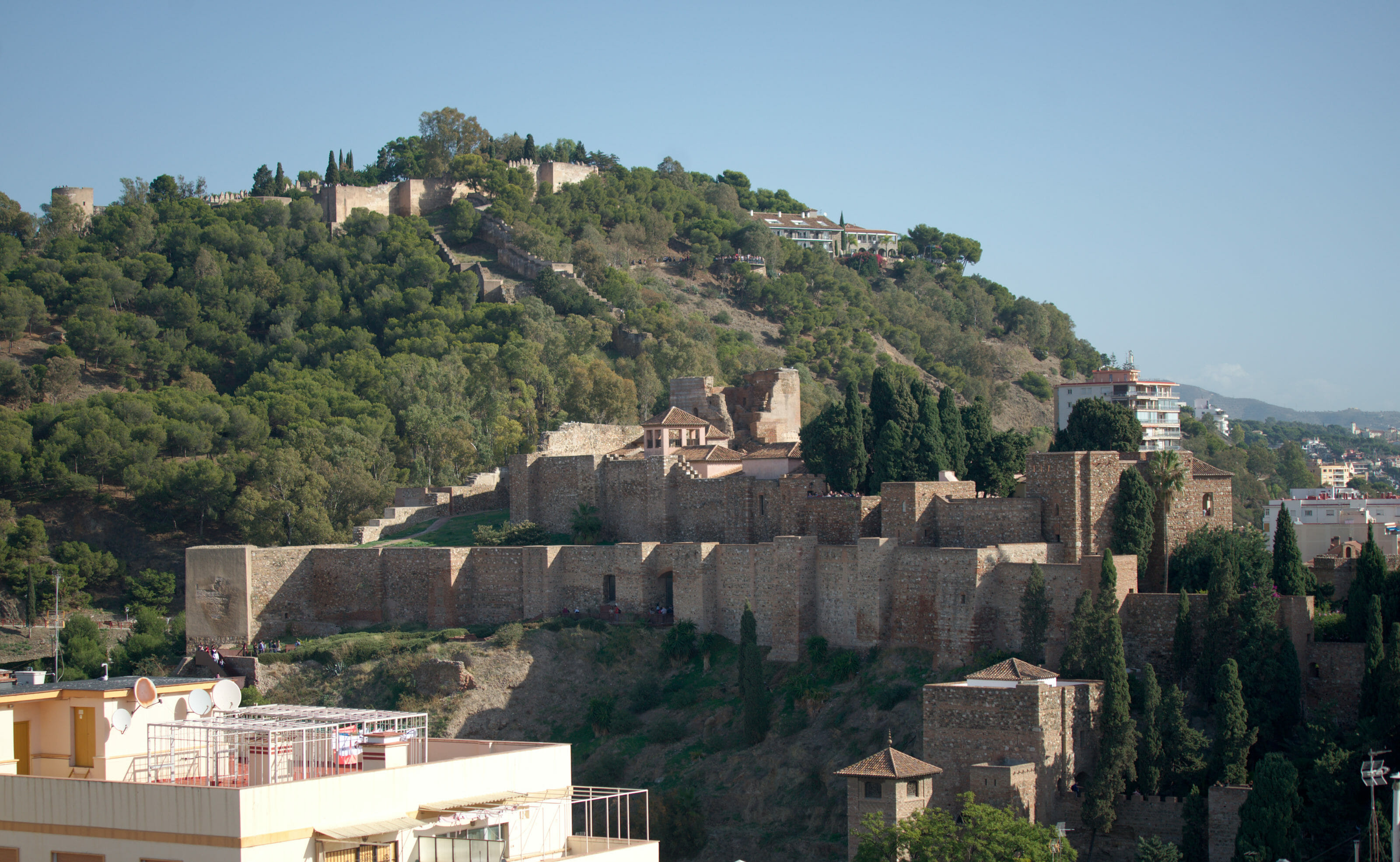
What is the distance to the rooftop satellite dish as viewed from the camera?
61.8 ft

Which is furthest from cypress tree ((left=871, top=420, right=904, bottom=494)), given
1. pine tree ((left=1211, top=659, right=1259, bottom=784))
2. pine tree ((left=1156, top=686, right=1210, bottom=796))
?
pine tree ((left=1211, top=659, right=1259, bottom=784))

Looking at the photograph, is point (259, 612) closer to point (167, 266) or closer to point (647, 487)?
point (647, 487)

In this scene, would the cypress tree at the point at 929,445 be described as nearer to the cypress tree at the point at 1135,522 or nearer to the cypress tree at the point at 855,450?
the cypress tree at the point at 855,450

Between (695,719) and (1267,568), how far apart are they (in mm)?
13644

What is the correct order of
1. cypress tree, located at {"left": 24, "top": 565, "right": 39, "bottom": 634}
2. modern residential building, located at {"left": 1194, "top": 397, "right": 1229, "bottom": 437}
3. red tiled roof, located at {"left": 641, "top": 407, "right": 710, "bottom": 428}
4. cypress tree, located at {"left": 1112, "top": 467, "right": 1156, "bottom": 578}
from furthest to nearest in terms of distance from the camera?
modern residential building, located at {"left": 1194, "top": 397, "right": 1229, "bottom": 437}, cypress tree, located at {"left": 24, "top": 565, "right": 39, "bottom": 634}, red tiled roof, located at {"left": 641, "top": 407, "right": 710, "bottom": 428}, cypress tree, located at {"left": 1112, "top": 467, "right": 1156, "bottom": 578}

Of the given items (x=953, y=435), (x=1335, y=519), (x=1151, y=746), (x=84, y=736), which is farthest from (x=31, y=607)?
(x=1335, y=519)

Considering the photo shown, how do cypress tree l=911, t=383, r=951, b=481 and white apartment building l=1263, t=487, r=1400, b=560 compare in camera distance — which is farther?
white apartment building l=1263, t=487, r=1400, b=560

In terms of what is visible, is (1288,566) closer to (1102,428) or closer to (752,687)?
(1102,428)

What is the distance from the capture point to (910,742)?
108 ft

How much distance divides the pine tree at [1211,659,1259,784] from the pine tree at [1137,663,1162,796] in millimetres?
981

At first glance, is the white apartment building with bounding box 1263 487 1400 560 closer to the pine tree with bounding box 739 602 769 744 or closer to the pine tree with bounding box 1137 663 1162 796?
the pine tree with bounding box 1137 663 1162 796

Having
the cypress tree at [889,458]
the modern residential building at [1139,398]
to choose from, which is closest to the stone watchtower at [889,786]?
the cypress tree at [889,458]

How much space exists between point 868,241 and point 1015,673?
86572mm

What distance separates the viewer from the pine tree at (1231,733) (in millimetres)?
29172
